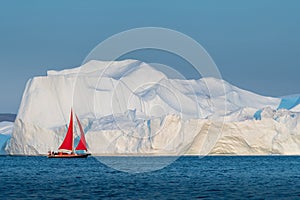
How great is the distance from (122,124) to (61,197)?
6936cm

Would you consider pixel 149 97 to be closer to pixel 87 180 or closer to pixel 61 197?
pixel 87 180

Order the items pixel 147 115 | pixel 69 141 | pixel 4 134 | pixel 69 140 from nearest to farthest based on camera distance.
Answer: pixel 69 140 → pixel 69 141 → pixel 147 115 → pixel 4 134

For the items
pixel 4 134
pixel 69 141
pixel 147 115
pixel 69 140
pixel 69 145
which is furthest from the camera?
pixel 4 134

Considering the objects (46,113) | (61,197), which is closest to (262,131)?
(46,113)

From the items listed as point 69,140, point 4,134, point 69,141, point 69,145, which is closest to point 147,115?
point 69,145

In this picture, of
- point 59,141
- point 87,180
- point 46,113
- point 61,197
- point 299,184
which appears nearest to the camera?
point 61,197

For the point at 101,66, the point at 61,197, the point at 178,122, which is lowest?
the point at 61,197

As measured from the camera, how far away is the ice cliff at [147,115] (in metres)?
93.5

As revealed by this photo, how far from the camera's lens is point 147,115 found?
118 m

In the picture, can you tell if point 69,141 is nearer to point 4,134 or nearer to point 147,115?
point 147,115

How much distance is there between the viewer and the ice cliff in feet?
307

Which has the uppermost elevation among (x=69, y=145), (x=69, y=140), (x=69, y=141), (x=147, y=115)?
(x=147, y=115)

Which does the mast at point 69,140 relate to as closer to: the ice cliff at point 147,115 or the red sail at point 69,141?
the red sail at point 69,141

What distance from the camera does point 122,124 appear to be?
105 meters
